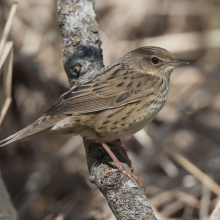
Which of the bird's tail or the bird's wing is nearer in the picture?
the bird's tail

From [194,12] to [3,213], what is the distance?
558cm

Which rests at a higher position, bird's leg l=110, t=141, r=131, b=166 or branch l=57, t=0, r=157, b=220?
branch l=57, t=0, r=157, b=220

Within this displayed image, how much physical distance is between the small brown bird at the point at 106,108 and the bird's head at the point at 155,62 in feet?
0.09

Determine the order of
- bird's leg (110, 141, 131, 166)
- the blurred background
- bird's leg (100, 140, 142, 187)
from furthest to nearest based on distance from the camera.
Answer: the blurred background
bird's leg (110, 141, 131, 166)
bird's leg (100, 140, 142, 187)

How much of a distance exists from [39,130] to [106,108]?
65 cm

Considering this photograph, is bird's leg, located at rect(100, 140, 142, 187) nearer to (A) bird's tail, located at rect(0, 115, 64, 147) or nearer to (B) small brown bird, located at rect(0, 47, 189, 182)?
(B) small brown bird, located at rect(0, 47, 189, 182)

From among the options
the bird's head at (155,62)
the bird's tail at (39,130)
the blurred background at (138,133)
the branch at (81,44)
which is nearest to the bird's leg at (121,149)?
the branch at (81,44)

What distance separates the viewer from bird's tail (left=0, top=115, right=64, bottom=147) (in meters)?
2.92

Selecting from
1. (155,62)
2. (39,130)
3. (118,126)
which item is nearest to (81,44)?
(155,62)

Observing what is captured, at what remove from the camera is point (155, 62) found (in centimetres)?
359

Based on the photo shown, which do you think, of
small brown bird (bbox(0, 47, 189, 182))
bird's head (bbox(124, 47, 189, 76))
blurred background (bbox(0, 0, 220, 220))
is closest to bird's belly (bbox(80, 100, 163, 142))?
small brown bird (bbox(0, 47, 189, 182))

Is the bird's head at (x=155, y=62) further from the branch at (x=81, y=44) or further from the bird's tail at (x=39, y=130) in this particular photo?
the bird's tail at (x=39, y=130)

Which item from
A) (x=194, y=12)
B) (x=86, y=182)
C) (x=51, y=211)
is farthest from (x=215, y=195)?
(x=194, y=12)

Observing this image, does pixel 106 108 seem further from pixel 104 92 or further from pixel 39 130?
pixel 39 130
